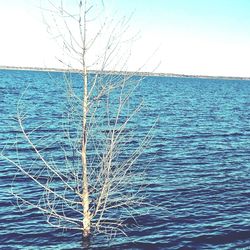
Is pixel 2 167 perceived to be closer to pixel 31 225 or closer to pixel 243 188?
pixel 31 225

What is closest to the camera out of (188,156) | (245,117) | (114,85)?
(114,85)

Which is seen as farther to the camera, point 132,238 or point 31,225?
point 31,225

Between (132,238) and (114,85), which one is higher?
(114,85)

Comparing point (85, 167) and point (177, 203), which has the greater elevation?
point (85, 167)

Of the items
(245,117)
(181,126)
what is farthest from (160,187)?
(245,117)

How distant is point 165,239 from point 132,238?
1237 millimetres

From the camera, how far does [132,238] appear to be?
1436 cm

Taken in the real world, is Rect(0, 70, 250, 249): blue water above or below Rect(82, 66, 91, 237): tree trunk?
below

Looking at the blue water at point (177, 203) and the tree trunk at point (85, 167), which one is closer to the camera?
the tree trunk at point (85, 167)

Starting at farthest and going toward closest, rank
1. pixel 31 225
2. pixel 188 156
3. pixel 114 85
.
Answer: pixel 188 156 < pixel 31 225 < pixel 114 85

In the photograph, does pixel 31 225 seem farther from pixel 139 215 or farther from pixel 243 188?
pixel 243 188

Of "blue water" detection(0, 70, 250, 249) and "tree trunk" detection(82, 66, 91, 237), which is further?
"blue water" detection(0, 70, 250, 249)

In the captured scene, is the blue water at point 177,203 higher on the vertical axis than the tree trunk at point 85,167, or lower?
lower

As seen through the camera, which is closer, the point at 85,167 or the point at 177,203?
the point at 85,167
